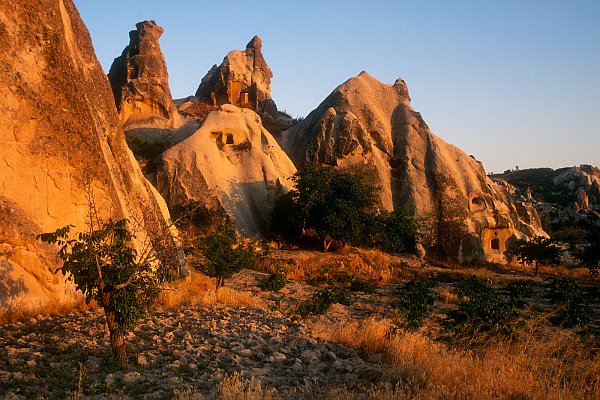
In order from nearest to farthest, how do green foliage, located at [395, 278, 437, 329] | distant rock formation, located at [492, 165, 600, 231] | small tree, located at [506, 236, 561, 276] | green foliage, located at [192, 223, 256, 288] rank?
1. green foliage, located at [395, 278, 437, 329]
2. green foliage, located at [192, 223, 256, 288]
3. small tree, located at [506, 236, 561, 276]
4. distant rock formation, located at [492, 165, 600, 231]

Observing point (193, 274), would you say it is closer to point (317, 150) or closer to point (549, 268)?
point (317, 150)

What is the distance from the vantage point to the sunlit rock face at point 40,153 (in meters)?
8.54

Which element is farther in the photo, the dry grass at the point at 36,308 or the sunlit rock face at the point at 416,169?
the sunlit rock face at the point at 416,169

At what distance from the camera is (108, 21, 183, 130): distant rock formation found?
99.8ft

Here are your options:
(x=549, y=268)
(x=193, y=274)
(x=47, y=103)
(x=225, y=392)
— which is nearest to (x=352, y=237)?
(x=193, y=274)

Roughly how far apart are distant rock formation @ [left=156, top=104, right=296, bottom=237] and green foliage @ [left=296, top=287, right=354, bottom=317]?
1059cm

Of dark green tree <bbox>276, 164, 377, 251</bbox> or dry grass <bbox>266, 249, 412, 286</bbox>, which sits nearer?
dry grass <bbox>266, 249, 412, 286</bbox>

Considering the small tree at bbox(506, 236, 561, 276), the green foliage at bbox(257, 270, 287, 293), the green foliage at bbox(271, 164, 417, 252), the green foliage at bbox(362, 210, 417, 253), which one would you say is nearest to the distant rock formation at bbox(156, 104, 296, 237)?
the green foliage at bbox(271, 164, 417, 252)

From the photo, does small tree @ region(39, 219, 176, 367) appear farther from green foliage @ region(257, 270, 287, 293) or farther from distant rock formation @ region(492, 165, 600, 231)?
distant rock formation @ region(492, 165, 600, 231)

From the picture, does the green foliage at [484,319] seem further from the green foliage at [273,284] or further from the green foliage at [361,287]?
the green foliage at [361,287]

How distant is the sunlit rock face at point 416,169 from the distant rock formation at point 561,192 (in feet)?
45.6

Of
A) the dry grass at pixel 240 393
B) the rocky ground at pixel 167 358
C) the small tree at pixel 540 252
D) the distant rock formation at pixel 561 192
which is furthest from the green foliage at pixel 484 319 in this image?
the distant rock formation at pixel 561 192

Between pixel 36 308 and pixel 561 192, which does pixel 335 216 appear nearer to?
pixel 36 308

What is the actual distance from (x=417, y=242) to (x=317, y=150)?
29.5 ft
